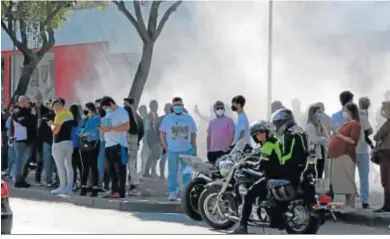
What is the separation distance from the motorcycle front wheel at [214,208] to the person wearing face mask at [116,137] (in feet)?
9.52

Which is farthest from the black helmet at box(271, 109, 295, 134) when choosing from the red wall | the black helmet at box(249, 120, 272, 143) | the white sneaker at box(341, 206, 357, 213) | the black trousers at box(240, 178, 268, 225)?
the red wall

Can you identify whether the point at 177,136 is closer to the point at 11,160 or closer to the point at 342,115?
the point at 342,115

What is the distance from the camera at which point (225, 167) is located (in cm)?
1070

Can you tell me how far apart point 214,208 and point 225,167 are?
1.76 ft

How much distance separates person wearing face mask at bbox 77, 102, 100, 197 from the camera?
14273mm

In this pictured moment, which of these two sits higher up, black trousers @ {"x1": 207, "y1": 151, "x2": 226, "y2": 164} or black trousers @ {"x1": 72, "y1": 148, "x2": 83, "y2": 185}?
black trousers @ {"x1": 207, "y1": 151, "x2": 226, "y2": 164}

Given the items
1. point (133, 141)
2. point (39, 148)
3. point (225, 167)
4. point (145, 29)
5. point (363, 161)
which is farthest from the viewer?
point (145, 29)

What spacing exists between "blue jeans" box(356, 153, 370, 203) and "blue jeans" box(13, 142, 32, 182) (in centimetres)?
→ 643

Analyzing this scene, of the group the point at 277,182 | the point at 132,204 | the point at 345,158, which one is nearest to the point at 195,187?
the point at 277,182

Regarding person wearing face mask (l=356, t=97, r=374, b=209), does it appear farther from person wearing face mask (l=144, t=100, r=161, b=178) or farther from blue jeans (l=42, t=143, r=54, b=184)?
person wearing face mask (l=144, t=100, r=161, b=178)

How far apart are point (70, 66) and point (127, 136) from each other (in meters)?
16.0

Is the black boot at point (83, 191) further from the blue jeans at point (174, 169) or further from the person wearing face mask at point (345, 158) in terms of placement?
the person wearing face mask at point (345, 158)

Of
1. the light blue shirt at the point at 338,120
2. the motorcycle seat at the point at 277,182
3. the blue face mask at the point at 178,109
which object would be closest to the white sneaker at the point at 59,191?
the blue face mask at the point at 178,109

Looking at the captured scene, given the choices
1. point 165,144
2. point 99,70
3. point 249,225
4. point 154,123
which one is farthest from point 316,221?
point 99,70
